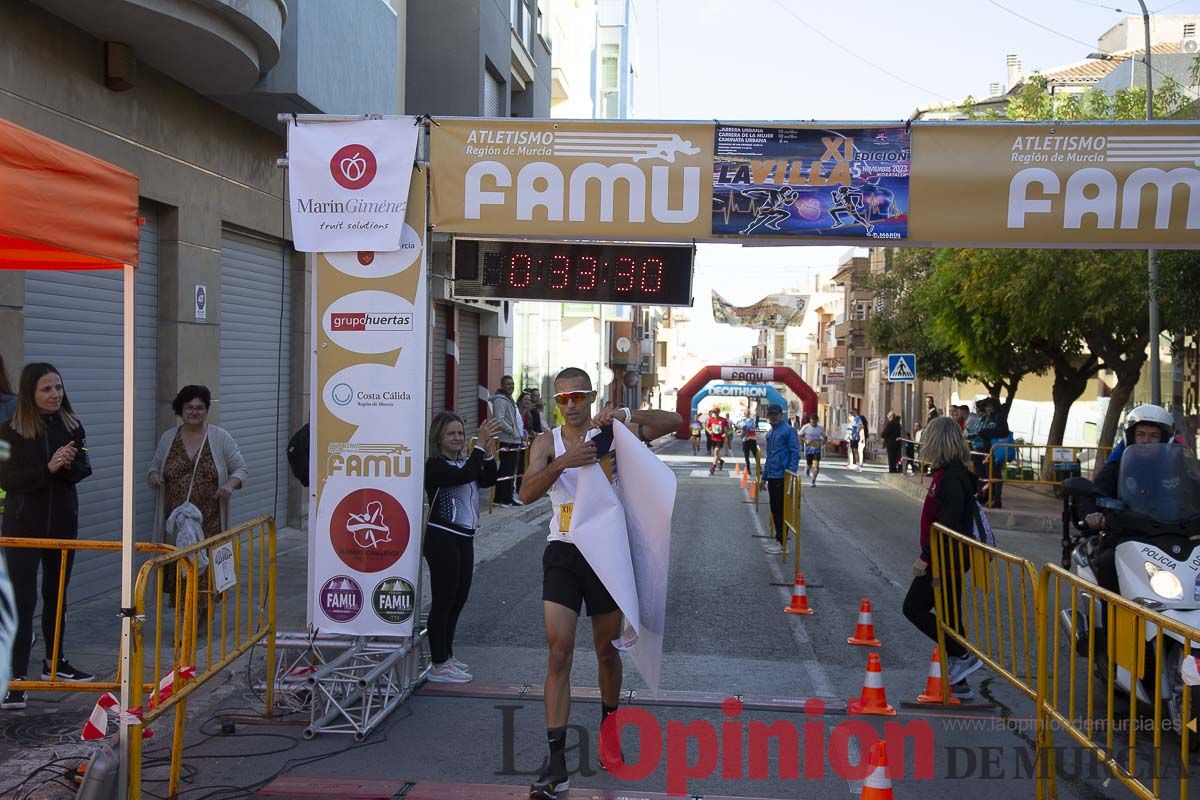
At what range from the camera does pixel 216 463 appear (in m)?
8.02

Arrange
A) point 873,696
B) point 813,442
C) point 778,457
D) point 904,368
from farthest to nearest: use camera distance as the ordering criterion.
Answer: point 904,368 < point 813,442 < point 778,457 < point 873,696

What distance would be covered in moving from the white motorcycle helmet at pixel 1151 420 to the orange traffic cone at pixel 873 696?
2561 millimetres

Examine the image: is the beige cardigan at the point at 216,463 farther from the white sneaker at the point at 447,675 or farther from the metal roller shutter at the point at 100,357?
the white sneaker at the point at 447,675

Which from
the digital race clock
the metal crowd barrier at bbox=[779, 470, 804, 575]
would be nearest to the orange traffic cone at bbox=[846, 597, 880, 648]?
the digital race clock

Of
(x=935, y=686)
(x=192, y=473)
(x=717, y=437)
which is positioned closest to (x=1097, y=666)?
(x=935, y=686)

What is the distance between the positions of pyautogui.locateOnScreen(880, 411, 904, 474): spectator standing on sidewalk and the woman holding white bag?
2631cm

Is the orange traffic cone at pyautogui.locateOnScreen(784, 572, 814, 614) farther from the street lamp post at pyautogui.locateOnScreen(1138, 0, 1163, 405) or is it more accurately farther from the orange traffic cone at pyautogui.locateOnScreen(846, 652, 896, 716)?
the street lamp post at pyautogui.locateOnScreen(1138, 0, 1163, 405)

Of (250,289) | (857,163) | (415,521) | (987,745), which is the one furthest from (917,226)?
(250,289)

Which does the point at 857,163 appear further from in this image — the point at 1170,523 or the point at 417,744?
the point at 417,744

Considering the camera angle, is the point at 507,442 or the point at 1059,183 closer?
the point at 1059,183

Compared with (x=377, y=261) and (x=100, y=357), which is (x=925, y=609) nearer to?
(x=377, y=261)

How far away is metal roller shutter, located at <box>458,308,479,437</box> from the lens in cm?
2231

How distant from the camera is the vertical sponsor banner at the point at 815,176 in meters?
7.39

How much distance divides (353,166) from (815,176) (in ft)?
10.0
